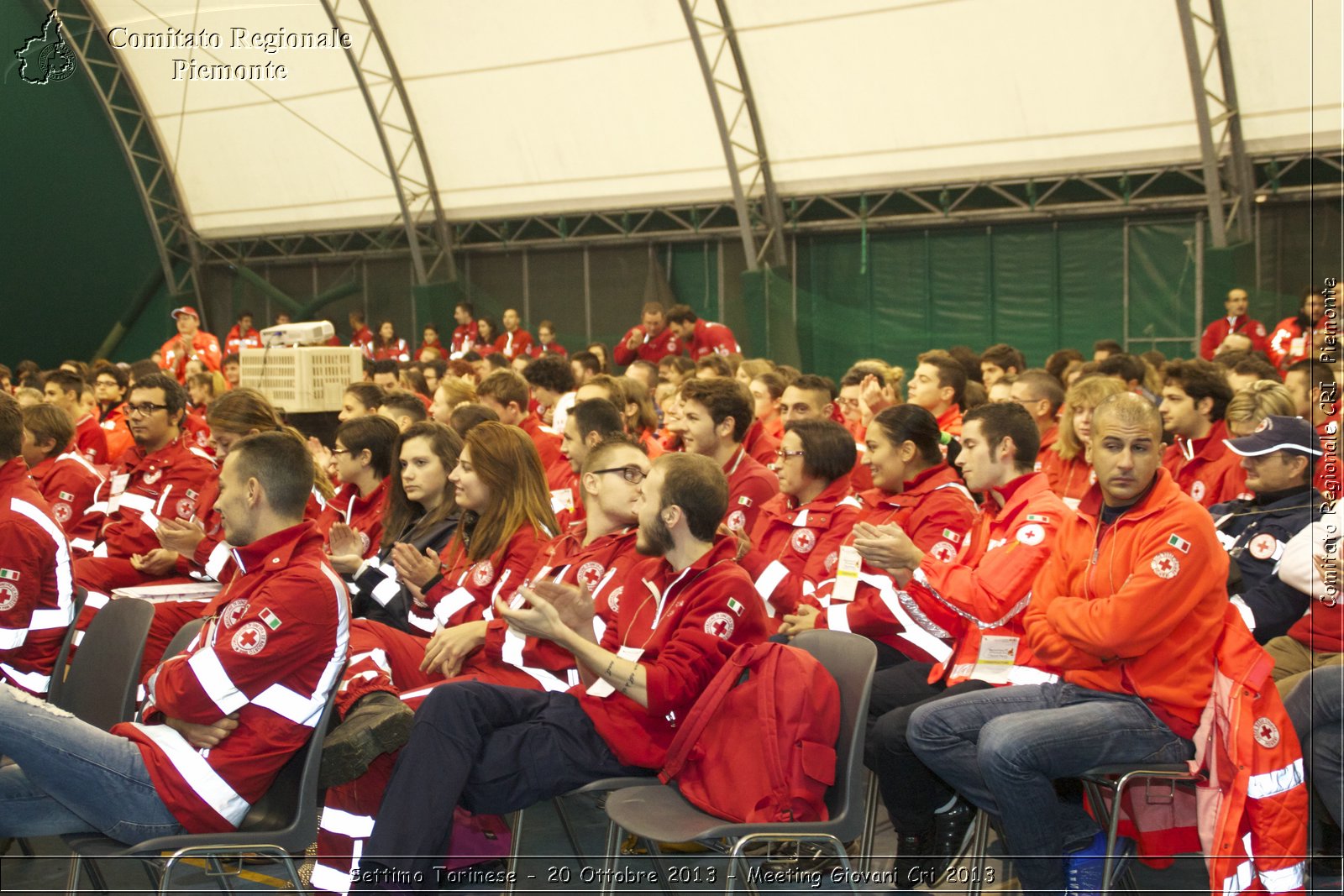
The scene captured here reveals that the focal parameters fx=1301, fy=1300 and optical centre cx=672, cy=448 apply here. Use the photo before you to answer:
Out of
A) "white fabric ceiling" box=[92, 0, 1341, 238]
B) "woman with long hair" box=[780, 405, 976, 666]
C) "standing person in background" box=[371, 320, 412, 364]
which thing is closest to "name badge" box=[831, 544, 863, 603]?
"woman with long hair" box=[780, 405, 976, 666]

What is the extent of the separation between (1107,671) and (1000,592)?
0.48 metres

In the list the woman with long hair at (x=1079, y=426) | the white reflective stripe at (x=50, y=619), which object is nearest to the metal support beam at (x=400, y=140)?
the woman with long hair at (x=1079, y=426)

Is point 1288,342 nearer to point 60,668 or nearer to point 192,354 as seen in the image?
point 60,668

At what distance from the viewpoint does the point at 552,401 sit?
8219 millimetres

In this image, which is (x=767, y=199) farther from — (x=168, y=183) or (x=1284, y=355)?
(x=168, y=183)

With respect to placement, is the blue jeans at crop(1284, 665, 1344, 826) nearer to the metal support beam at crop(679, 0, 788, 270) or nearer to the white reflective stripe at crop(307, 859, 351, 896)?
the white reflective stripe at crop(307, 859, 351, 896)

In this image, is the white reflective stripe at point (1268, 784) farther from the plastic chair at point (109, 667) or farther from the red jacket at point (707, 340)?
the red jacket at point (707, 340)

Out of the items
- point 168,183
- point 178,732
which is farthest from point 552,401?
point 168,183

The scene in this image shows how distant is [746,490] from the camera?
564cm

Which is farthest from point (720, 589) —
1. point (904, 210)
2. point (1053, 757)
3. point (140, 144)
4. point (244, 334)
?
point (140, 144)

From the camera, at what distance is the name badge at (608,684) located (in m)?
3.60

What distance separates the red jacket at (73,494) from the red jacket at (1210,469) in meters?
5.03

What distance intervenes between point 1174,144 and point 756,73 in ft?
14.8

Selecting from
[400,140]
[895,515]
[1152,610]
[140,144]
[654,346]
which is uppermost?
[140,144]
